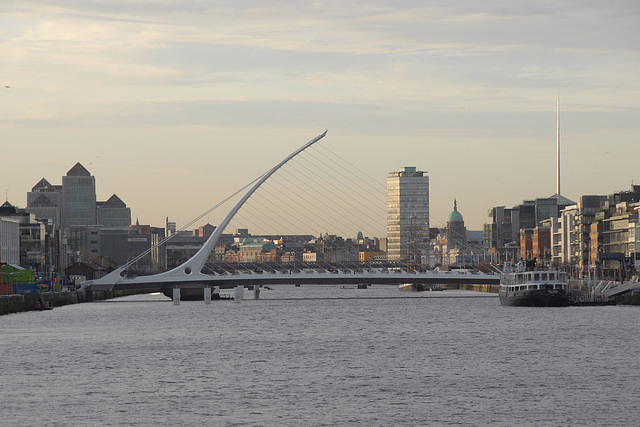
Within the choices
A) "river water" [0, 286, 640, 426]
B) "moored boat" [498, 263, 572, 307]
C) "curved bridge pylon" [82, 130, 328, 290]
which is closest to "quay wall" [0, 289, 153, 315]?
"curved bridge pylon" [82, 130, 328, 290]

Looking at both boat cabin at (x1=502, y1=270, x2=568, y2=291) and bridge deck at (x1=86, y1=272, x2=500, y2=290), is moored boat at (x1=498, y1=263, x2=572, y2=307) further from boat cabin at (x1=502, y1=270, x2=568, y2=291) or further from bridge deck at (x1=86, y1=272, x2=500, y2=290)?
bridge deck at (x1=86, y1=272, x2=500, y2=290)

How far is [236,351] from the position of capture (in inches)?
2918

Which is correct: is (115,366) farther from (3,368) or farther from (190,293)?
(190,293)

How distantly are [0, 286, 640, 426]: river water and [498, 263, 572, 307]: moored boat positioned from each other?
25.1m

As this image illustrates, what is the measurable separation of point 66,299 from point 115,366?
9177cm

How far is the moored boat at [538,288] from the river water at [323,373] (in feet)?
Result: 82.2

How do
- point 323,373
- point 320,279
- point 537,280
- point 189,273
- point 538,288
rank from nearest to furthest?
point 323,373
point 538,288
point 537,280
point 320,279
point 189,273

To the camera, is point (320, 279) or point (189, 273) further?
point (189, 273)

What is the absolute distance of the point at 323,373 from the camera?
6006cm

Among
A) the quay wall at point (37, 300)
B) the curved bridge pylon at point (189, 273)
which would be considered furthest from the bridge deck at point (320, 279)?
the quay wall at point (37, 300)

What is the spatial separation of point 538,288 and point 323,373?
73.3 meters

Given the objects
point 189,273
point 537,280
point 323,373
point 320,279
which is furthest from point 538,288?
point 323,373

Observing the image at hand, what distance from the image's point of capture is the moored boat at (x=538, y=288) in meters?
129

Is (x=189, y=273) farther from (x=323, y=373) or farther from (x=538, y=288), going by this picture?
(x=323, y=373)
